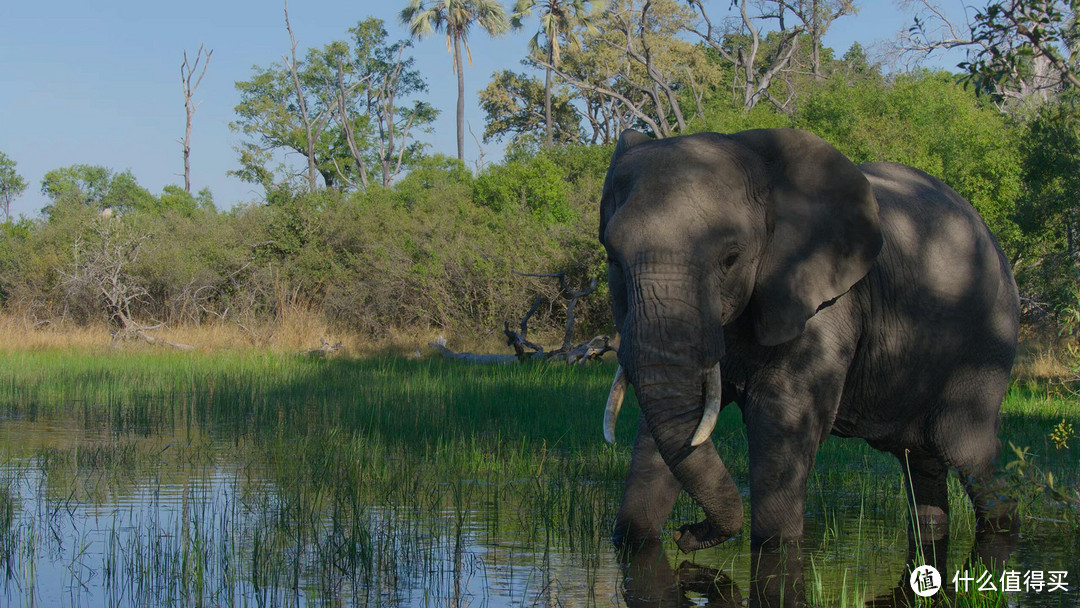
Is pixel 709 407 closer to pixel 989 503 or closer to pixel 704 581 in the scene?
pixel 704 581

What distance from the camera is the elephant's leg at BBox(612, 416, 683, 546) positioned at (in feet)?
18.9

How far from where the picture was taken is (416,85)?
49.6m

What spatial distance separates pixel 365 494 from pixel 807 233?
3447mm

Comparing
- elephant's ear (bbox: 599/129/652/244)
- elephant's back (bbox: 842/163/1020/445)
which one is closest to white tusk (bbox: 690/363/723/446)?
elephant's ear (bbox: 599/129/652/244)

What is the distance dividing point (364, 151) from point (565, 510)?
4309 centimetres

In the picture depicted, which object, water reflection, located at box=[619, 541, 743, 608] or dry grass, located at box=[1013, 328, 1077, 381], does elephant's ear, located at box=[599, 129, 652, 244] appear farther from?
dry grass, located at box=[1013, 328, 1077, 381]

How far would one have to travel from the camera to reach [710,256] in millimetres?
4836

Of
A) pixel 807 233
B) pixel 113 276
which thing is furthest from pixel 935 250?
pixel 113 276

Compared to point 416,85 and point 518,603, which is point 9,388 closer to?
point 518,603

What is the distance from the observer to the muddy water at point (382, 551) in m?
5.03

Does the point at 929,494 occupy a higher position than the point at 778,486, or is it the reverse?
the point at 778,486

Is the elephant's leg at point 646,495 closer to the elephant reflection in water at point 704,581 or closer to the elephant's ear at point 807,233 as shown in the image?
the elephant reflection in water at point 704,581

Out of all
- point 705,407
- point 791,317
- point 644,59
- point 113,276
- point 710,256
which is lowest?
point 705,407

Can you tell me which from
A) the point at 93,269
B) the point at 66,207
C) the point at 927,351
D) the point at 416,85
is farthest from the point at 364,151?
the point at 927,351
